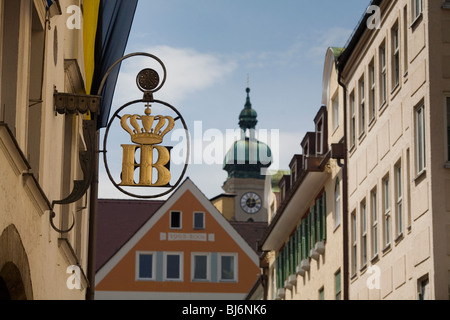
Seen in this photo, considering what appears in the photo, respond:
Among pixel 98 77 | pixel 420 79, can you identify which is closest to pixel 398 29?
pixel 420 79

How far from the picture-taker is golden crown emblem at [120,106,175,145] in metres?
12.1

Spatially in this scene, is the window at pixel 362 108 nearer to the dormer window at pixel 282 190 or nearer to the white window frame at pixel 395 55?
the white window frame at pixel 395 55

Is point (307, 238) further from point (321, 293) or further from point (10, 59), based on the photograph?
point (10, 59)

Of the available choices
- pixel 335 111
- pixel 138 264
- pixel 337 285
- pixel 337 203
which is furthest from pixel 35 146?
pixel 138 264

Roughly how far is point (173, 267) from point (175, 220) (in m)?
2.25

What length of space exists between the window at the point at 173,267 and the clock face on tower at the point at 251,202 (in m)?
69.9

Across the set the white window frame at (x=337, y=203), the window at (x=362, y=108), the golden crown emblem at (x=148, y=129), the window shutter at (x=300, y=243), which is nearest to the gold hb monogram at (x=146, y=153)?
the golden crown emblem at (x=148, y=129)

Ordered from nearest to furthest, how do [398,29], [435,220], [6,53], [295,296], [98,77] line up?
[6,53] → [98,77] → [435,220] → [398,29] → [295,296]

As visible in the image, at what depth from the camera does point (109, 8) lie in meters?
15.8

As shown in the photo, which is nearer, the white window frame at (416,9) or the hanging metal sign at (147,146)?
the hanging metal sign at (147,146)

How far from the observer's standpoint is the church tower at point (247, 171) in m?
133
